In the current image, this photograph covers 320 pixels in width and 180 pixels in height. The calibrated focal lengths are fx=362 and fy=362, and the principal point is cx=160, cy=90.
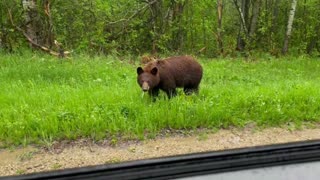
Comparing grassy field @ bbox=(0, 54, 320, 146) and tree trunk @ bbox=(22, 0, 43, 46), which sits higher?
tree trunk @ bbox=(22, 0, 43, 46)

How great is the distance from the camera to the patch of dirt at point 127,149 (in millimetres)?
4383

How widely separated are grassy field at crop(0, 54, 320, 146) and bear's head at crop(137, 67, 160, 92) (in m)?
0.29

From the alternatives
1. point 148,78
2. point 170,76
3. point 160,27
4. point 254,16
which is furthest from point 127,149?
point 254,16

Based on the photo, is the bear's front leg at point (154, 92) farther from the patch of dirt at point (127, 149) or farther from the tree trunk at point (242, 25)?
the tree trunk at point (242, 25)

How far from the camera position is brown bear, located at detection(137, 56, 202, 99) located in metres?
6.01

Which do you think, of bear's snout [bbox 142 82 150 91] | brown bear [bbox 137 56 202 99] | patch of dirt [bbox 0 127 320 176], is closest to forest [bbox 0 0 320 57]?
brown bear [bbox 137 56 202 99]

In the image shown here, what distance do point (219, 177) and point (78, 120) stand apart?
10.2ft

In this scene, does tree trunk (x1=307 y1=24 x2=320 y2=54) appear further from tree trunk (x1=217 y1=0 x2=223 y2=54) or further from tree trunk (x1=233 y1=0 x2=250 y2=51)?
tree trunk (x1=217 y1=0 x2=223 y2=54)

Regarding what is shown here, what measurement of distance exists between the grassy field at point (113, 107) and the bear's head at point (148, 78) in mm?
291

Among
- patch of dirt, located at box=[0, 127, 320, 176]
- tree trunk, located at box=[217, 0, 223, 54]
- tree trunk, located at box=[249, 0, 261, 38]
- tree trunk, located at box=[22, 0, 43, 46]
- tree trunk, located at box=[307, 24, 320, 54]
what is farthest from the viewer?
tree trunk, located at box=[307, 24, 320, 54]

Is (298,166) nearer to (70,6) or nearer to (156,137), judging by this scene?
(156,137)

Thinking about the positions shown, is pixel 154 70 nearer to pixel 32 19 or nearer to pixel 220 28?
pixel 32 19

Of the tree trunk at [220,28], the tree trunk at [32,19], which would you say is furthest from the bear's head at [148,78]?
the tree trunk at [220,28]

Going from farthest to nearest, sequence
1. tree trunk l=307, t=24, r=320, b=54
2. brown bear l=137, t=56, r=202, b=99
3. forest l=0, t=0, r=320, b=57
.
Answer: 1. tree trunk l=307, t=24, r=320, b=54
2. forest l=0, t=0, r=320, b=57
3. brown bear l=137, t=56, r=202, b=99
